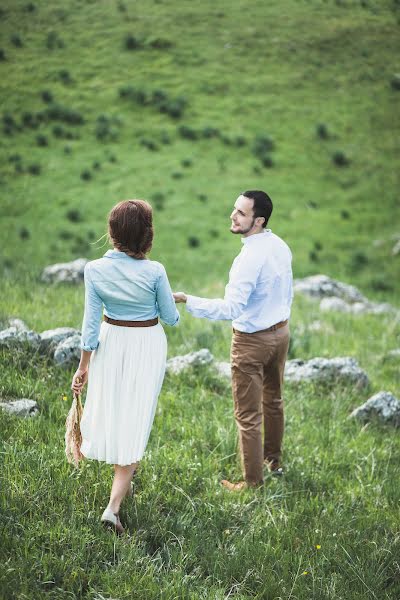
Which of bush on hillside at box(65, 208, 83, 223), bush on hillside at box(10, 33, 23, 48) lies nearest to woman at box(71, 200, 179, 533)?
bush on hillside at box(65, 208, 83, 223)

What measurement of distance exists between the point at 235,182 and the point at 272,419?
1308 centimetres

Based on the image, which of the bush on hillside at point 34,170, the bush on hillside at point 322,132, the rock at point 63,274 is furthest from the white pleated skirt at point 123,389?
the bush on hillside at point 322,132

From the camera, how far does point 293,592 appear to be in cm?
387

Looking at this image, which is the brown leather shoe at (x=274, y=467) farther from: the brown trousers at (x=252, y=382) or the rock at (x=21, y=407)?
the rock at (x=21, y=407)

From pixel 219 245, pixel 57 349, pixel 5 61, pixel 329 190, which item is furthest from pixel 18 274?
pixel 5 61

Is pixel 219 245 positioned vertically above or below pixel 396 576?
below

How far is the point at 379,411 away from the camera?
6.59m

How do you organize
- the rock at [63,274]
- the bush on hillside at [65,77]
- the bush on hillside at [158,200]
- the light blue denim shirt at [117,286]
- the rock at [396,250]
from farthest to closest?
the bush on hillside at [65,77] → the bush on hillside at [158,200] → the rock at [396,250] → the rock at [63,274] → the light blue denim shirt at [117,286]

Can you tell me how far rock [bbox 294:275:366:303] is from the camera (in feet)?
43.4

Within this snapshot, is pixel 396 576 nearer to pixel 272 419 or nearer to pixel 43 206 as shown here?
Answer: pixel 272 419

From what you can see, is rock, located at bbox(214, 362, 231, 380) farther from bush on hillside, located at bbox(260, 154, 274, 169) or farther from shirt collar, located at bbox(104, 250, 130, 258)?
bush on hillside, located at bbox(260, 154, 274, 169)

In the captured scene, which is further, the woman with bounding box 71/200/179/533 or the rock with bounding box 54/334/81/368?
the rock with bounding box 54/334/81/368

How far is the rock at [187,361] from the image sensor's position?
677 cm

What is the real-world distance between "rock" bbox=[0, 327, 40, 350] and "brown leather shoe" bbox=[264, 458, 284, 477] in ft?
8.40
